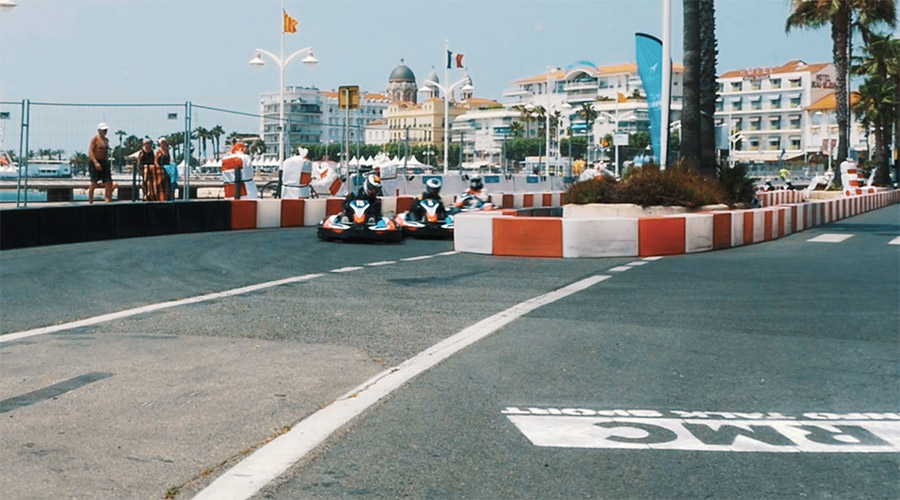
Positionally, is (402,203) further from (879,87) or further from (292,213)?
(879,87)

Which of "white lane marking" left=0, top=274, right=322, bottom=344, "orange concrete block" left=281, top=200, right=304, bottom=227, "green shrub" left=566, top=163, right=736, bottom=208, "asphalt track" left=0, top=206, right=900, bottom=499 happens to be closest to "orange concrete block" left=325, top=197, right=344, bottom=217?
"orange concrete block" left=281, top=200, right=304, bottom=227

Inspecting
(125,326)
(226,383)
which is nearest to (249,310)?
(125,326)

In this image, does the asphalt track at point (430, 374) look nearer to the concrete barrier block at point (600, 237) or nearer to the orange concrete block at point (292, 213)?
the concrete barrier block at point (600, 237)

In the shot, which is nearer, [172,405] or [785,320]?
[172,405]

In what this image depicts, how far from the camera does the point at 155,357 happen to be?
6.83m

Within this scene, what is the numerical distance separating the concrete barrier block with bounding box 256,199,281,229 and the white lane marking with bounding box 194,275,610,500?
1280 centimetres

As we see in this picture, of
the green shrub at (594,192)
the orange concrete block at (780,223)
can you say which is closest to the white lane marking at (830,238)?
the orange concrete block at (780,223)

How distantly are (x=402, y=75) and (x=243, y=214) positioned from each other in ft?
582

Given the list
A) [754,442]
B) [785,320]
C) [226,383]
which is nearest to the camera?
[754,442]

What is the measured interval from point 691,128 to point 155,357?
56.6 ft

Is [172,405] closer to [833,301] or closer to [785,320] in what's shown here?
[785,320]

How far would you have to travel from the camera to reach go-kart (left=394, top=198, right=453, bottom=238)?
1778 cm

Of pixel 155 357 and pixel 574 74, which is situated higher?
pixel 574 74

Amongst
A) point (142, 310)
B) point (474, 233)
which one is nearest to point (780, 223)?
point (474, 233)
